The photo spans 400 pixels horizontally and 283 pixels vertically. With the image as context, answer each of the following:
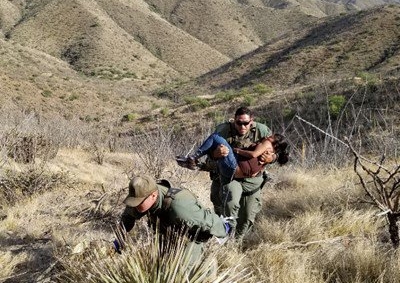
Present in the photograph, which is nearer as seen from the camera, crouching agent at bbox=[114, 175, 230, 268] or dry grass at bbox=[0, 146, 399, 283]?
crouching agent at bbox=[114, 175, 230, 268]

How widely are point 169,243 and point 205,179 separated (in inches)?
246

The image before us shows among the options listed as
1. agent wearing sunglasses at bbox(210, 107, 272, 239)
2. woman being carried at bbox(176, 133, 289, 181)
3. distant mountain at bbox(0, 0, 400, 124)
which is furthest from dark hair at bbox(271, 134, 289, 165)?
distant mountain at bbox(0, 0, 400, 124)

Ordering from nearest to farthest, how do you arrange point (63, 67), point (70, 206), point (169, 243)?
point (169, 243) < point (70, 206) < point (63, 67)

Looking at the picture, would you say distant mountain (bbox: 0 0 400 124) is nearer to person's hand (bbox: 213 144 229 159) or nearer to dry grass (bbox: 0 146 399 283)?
dry grass (bbox: 0 146 399 283)

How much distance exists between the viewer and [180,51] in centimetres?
7488

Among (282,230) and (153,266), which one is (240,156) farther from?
(153,266)

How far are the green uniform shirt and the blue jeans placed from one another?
78 cm

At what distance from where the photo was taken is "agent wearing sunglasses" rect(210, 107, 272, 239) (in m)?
4.29

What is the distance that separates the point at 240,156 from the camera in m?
4.34

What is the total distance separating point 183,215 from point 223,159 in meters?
1.04

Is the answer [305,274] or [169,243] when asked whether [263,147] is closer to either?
[305,274]

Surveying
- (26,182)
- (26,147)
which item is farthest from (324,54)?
(26,182)

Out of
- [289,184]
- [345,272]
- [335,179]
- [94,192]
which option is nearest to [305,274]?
[345,272]

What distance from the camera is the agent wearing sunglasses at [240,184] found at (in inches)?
169
